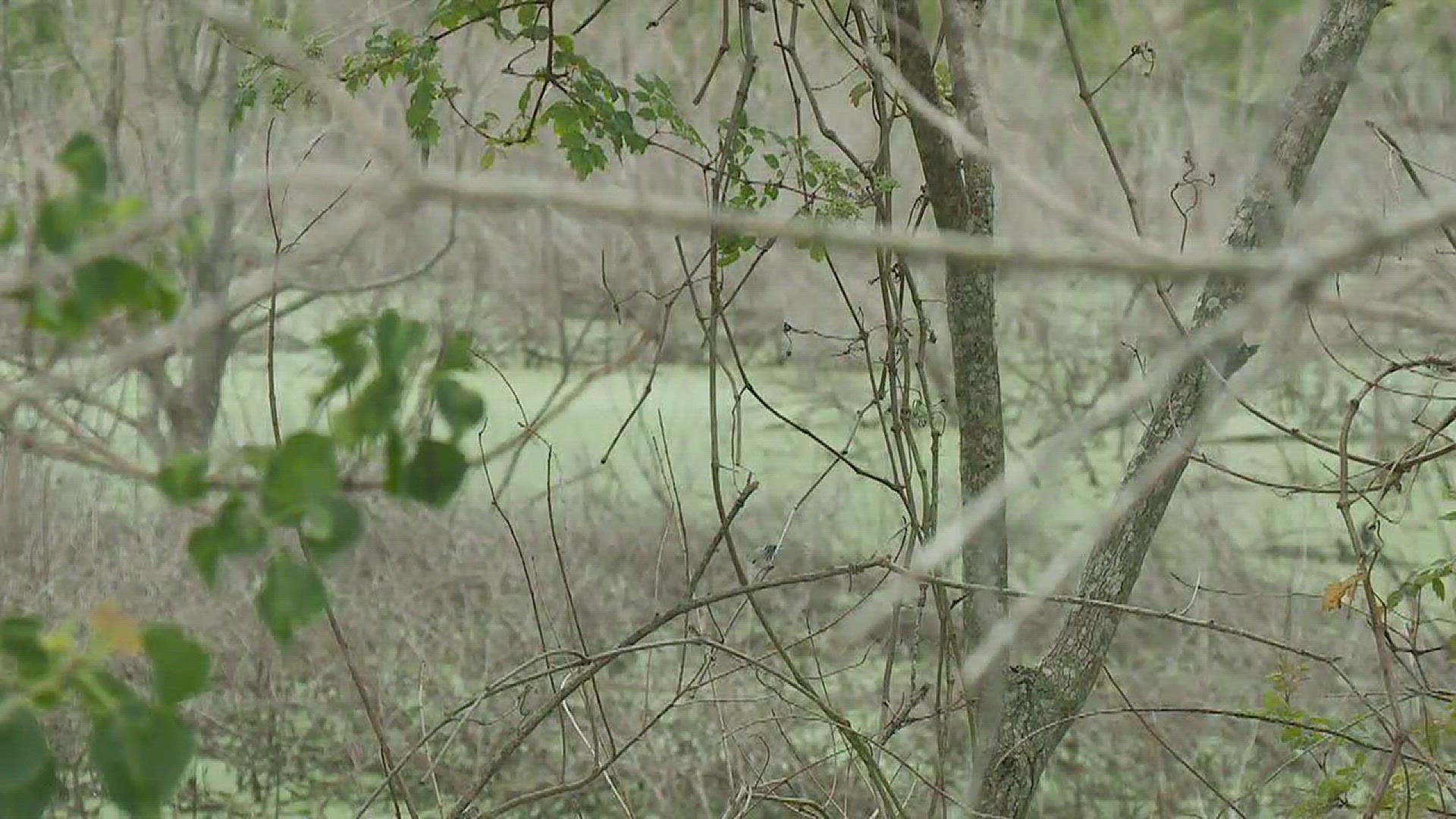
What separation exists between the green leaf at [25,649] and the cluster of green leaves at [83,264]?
9cm

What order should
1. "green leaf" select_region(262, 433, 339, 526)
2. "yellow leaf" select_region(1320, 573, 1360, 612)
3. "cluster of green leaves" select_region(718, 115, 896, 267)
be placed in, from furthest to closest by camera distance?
"cluster of green leaves" select_region(718, 115, 896, 267) < "yellow leaf" select_region(1320, 573, 1360, 612) < "green leaf" select_region(262, 433, 339, 526)

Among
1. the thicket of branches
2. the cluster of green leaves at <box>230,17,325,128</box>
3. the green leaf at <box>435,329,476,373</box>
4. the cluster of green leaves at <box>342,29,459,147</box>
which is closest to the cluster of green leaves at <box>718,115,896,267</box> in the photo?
the thicket of branches

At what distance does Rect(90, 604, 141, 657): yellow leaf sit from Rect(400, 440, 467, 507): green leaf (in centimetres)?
9

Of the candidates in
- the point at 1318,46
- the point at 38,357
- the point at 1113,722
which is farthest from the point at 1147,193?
the point at 1318,46

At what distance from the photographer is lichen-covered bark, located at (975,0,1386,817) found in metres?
1.36

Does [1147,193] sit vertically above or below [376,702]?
above

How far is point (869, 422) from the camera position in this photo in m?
3.74

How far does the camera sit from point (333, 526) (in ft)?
1.66

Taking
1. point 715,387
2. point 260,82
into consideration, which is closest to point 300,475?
point 260,82

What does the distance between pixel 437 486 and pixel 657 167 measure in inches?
149

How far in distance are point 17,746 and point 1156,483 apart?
99 centimetres

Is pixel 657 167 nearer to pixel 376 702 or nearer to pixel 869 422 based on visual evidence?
pixel 869 422

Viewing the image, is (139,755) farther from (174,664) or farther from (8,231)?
(8,231)

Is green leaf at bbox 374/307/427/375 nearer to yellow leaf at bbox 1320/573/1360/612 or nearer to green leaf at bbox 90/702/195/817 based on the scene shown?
green leaf at bbox 90/702/195/817
